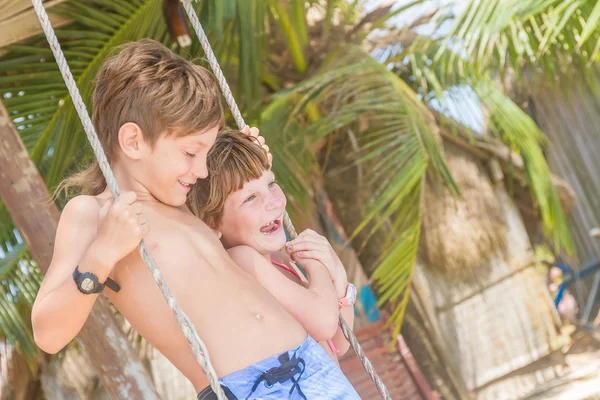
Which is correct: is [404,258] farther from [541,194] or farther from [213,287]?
[213,287]

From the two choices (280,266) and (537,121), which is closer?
(280,266)

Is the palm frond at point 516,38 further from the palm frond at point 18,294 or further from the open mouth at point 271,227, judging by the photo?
the open mouth at point 271,227

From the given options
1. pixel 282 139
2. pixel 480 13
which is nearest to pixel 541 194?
pixel 480 13

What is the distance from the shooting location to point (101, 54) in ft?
12.4

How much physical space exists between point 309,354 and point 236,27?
8.06ft

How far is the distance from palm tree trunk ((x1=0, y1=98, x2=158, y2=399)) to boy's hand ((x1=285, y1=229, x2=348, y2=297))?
3.42ft

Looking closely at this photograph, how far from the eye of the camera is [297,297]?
1.85 metres

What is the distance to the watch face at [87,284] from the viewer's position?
59.4 inches

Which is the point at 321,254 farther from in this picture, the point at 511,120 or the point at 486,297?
the point at 486,297

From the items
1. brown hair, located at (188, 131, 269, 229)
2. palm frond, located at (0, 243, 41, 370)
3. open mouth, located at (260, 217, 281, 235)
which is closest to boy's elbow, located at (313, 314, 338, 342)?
open mouth, located at (260, 217, 281, 235)

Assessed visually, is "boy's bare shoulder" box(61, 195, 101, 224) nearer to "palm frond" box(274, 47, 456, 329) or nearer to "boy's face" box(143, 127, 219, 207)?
"boy's face" box(143, 127, 219, 207)

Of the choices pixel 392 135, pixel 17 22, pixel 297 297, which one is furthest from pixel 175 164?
pixel 392 135

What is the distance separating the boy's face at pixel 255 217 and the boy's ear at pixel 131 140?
0.35 meters

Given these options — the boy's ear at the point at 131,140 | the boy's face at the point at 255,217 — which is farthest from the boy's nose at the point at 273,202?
the boy's ear at the point at 131,140
